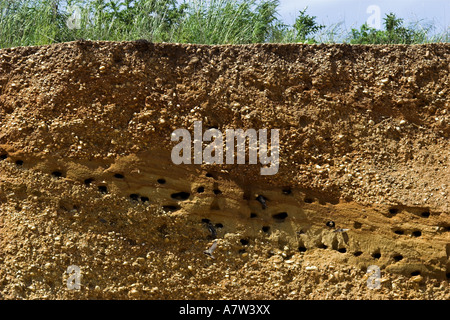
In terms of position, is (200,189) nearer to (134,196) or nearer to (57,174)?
(134,196)

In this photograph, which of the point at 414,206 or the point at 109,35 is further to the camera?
the point at 109,35

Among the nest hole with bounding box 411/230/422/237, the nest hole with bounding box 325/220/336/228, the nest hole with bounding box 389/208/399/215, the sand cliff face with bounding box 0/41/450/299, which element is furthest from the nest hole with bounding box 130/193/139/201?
the nest hole with bounding box 411/230/422/237

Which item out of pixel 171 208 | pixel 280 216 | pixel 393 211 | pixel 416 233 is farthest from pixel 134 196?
pixel 416 233

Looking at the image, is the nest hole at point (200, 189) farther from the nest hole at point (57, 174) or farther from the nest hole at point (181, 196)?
the nest hole at point (57, 174)

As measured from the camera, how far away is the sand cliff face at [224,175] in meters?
5.21

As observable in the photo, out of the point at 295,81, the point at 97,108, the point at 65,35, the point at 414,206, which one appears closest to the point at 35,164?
the point at 97,108

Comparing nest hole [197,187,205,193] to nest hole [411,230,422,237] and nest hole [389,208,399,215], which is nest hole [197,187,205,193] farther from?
nest hole [411,230,422,237]

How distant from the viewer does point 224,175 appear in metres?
5.40

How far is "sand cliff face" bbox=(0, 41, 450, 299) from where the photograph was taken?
521 centimetres

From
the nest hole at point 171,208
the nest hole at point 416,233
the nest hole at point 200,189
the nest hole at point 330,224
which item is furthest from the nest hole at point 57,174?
the nest hole at point 416,233

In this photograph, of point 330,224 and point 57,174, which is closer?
point 330,224

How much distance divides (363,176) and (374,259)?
2.26 ft

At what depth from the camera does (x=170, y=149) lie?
213 inches

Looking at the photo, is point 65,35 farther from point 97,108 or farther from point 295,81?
point 295,81
